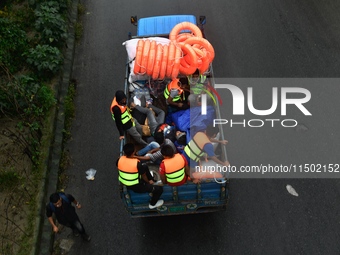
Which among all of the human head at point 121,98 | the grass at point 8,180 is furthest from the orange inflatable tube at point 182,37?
the grass at point 8,180

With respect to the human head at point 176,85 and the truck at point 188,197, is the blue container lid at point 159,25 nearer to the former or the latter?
the human head at point 176,85

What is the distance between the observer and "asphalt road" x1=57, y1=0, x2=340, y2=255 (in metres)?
6.74

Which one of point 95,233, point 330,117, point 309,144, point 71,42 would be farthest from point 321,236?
point 71,42

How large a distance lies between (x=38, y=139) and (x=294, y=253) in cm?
562

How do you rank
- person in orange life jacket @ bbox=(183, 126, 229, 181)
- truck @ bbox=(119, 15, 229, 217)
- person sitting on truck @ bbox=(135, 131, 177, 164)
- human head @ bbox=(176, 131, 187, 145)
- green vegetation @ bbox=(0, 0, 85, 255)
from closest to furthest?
truck @ bbox=(119, 15, 229, 217) < person in orange life jacket @ bbox=(183, 126, 229, 181) < person sitting on truck @ bbox=(135, 131, 177, 164) < human head @ bbox=(176, 131, 187, 145) < green vegetation @ bbox=(0, 0, 85, 255)

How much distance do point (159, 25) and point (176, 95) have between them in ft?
8.77

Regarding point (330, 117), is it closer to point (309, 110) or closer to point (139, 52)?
point (309, 110)

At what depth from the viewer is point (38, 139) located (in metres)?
8.23

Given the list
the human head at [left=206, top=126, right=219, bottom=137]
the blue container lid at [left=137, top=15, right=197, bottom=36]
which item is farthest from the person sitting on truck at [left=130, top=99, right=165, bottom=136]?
the blue container lid at [left=137, top=15, right=197, bottom=36]

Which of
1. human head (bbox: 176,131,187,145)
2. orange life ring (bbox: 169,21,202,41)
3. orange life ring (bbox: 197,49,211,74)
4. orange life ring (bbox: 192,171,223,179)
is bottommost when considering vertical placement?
orange life ring (bbox: 192,171,223,179)

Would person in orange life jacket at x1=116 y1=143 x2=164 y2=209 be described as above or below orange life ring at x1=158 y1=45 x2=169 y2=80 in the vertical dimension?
below

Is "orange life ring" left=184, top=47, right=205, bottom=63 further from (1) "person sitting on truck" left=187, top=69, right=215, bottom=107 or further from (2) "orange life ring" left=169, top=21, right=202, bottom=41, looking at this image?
(2) "orange life ring" left=169, top=21, right=202, bottom=41

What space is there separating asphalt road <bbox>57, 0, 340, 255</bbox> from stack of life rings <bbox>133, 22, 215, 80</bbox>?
1.54 metres

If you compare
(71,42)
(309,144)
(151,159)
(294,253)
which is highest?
(71,42)
